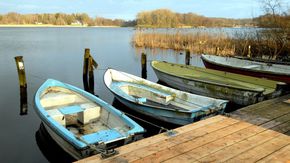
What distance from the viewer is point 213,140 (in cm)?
375

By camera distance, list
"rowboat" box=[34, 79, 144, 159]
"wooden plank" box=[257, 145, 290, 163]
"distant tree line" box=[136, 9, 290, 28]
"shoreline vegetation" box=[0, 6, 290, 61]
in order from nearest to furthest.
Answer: "wooden plank" box=[257, 145, 290, 163]
"rowboat" box=[34, 79, 144, 159]
"shoreline vegetation" box=[0, 6, 290, 61]
"distant tree line" box=[136, 9, 290, 28]

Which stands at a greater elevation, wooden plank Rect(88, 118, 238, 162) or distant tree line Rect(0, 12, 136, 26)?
distant tree line Rect(0, 12, 136, 26)

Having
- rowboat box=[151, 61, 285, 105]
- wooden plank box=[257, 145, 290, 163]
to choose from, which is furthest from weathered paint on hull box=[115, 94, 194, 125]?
wooden plank box=[257, 145, 290, 163]

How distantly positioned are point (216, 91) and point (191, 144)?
187 inches

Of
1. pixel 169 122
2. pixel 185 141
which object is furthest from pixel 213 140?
pixel 169 122

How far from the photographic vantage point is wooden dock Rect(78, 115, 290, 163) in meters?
3.23

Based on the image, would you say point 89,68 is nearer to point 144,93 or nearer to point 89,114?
point 144,93

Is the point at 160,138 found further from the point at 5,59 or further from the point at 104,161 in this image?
the point at 5,59

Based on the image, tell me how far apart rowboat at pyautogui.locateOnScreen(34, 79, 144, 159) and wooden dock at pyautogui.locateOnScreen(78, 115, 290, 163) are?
0.50 metres

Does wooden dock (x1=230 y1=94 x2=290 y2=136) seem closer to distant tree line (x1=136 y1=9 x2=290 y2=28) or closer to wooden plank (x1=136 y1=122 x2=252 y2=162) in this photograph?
wooden plank (x1=136 y1=122 x2=252 y2=162)

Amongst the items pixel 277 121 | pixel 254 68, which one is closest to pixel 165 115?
pixel 277 121

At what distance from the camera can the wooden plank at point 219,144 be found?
325cm

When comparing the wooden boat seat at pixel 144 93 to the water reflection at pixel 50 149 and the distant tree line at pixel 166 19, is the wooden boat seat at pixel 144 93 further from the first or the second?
the distant tree line at pixel 166 19

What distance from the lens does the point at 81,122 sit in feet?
19.5
